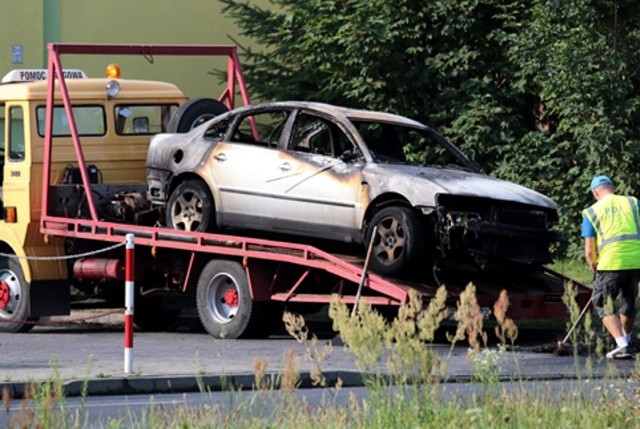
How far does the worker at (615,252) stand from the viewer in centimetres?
1580

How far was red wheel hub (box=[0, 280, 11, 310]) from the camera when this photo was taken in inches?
763

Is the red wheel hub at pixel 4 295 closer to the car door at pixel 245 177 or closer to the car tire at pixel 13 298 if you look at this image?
the car tire at pixel 13 298

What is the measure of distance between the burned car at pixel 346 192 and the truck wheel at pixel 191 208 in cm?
1

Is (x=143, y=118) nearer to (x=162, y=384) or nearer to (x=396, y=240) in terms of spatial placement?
(x=396, y=240)

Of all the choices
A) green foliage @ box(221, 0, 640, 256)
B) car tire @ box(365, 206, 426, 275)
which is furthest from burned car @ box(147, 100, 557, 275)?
green foliage @ box(221, 0, 640, 256)

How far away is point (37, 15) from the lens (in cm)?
3219

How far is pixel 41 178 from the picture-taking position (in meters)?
19.2

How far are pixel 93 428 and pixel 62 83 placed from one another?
9.64 metres

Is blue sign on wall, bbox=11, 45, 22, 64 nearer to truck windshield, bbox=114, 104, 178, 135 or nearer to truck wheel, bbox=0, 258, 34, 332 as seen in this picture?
truck windshield, bbox=114, 104, 178, 135

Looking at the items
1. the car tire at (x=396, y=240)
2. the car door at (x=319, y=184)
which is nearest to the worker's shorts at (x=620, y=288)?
the car tire at (x=396, y=240)

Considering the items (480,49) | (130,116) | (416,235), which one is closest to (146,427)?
(416,235)

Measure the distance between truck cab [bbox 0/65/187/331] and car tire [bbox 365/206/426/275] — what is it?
3741 mm

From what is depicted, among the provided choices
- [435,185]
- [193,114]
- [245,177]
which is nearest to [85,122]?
[193,114]

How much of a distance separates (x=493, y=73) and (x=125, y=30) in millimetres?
9168
